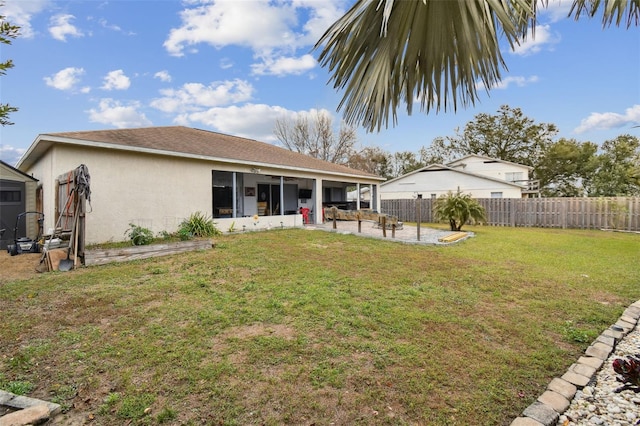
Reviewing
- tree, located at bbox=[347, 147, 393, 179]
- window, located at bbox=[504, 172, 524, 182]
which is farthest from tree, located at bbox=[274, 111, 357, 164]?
window, located at bbox=[504, 172, 524, 182]

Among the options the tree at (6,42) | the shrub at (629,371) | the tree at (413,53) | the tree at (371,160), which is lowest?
the shrub at (629,371)

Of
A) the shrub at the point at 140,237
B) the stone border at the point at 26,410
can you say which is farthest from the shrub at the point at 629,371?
the shrub at the point at 140,237

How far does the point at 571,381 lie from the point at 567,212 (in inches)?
701

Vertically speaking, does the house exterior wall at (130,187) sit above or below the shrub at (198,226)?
above

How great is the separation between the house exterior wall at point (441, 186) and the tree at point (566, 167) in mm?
16764

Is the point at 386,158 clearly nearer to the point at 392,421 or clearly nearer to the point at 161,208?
the point at 161,208

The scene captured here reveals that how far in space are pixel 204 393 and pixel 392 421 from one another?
4.77ft

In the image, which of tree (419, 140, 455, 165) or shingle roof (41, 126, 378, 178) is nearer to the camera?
shingle roof (41, 126, 378, 178)

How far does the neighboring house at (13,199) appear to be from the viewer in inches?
363

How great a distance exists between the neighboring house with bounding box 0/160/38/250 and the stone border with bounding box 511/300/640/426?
12.6m

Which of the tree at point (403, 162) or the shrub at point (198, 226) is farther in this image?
the tree at point (403, 162)

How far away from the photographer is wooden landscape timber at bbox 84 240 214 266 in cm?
646

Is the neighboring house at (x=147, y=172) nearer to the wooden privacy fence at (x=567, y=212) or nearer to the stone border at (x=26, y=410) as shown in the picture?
the stone border at (x=26, y=410)

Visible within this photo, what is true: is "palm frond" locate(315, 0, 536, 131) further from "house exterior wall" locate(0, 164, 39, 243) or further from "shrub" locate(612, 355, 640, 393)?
"house exterior wall" locate(0, 164, 39, 243)
